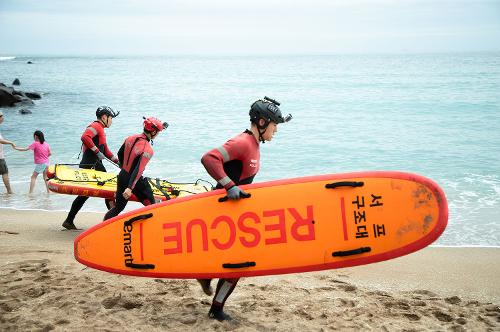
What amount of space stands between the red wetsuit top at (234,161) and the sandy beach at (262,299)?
1223mm

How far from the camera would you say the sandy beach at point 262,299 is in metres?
4.47

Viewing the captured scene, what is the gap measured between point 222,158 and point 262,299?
164 cm

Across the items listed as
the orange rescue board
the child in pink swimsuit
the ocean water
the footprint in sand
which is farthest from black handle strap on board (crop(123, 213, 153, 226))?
the child in pink swimsuit

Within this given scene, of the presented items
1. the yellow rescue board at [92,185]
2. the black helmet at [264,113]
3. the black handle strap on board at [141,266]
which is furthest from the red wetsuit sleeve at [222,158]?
the yellow rescue board at [92,185]

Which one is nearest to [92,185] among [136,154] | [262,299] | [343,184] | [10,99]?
[136,154]

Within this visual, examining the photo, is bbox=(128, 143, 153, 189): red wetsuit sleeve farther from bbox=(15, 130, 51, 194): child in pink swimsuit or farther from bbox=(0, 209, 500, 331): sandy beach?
bbox=(15, 130, 51, 194): child in pink swimsuit

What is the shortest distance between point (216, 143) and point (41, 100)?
21432 millimetres

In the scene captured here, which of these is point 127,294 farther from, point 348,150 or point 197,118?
point 197,118

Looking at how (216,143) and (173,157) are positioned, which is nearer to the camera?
(173,157)

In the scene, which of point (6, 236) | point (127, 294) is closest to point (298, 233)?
point (127, 294)

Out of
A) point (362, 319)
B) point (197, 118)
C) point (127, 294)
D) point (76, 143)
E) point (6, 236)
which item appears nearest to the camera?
point (362, 319)

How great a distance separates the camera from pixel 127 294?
5.06m

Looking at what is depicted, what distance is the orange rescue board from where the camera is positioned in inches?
165

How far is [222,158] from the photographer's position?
4.14 m
